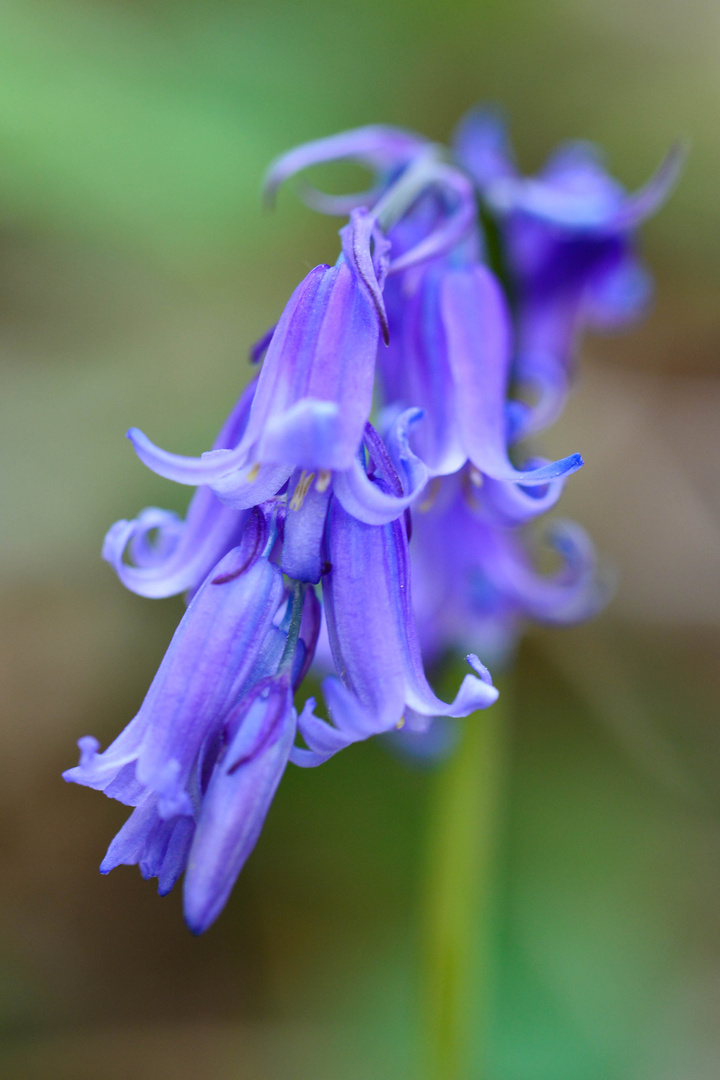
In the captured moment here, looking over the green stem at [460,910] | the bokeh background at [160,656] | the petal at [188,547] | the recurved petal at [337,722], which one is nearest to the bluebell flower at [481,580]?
the green stem at [460,910]

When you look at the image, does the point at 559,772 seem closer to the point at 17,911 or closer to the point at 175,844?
the point at 17,911

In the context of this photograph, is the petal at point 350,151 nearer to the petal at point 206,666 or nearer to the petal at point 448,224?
the petal at point 448,224

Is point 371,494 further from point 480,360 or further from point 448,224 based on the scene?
point 448,224

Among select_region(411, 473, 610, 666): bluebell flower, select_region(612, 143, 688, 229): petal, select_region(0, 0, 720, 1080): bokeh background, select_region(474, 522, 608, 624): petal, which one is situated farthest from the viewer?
select_region(0, 0, 720, 1080): bokeh background

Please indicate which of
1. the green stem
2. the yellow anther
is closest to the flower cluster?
the yellow anther

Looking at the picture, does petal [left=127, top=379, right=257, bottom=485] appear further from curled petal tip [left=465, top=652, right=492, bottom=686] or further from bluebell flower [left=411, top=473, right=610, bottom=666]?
bluebell flower [left=411, top=473, right=610, bottom=666]

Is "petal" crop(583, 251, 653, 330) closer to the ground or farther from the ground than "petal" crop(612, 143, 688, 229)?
farther from the ground
